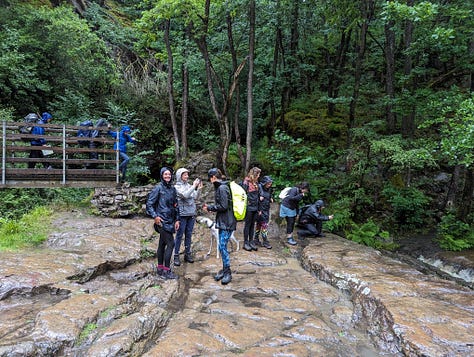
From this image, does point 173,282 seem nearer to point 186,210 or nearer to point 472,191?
point 186,210

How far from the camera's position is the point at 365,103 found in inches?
628

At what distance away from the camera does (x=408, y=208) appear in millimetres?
11055

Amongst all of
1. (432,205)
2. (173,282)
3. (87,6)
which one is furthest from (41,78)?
(432,205)

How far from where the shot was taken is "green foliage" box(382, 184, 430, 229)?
11055 millimetres

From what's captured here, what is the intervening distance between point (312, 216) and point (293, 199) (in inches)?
54.9

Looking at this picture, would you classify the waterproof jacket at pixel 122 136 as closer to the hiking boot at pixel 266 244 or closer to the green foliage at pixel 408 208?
the hiking boot at pixel 266 244

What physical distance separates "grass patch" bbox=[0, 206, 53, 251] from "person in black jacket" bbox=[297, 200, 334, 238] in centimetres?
704

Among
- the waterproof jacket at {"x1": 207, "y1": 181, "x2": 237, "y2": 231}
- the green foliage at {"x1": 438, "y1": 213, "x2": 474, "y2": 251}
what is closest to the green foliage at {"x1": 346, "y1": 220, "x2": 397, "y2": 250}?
the green foliage at {"x1": 438, "y1": 213, "x2": 474, "y2": 251}

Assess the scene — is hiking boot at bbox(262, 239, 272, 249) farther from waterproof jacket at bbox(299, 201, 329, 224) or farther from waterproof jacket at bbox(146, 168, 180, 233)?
waterproof jacket at bbox(146, 168, 180, 233)

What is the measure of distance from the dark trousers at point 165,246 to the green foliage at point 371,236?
255 inches

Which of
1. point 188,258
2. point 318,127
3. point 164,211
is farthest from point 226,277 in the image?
point 318,127

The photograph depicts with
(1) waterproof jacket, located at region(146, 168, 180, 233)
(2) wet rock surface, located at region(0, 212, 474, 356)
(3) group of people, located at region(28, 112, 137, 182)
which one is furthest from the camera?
(3) group of people, located at region(28, 112, 137, 182)

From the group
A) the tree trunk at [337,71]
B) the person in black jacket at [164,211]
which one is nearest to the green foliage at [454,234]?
the tree trunk at [337,71]

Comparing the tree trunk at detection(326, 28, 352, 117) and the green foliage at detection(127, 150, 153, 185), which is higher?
the tree trunk at detection(326, 28, 352, 117)
